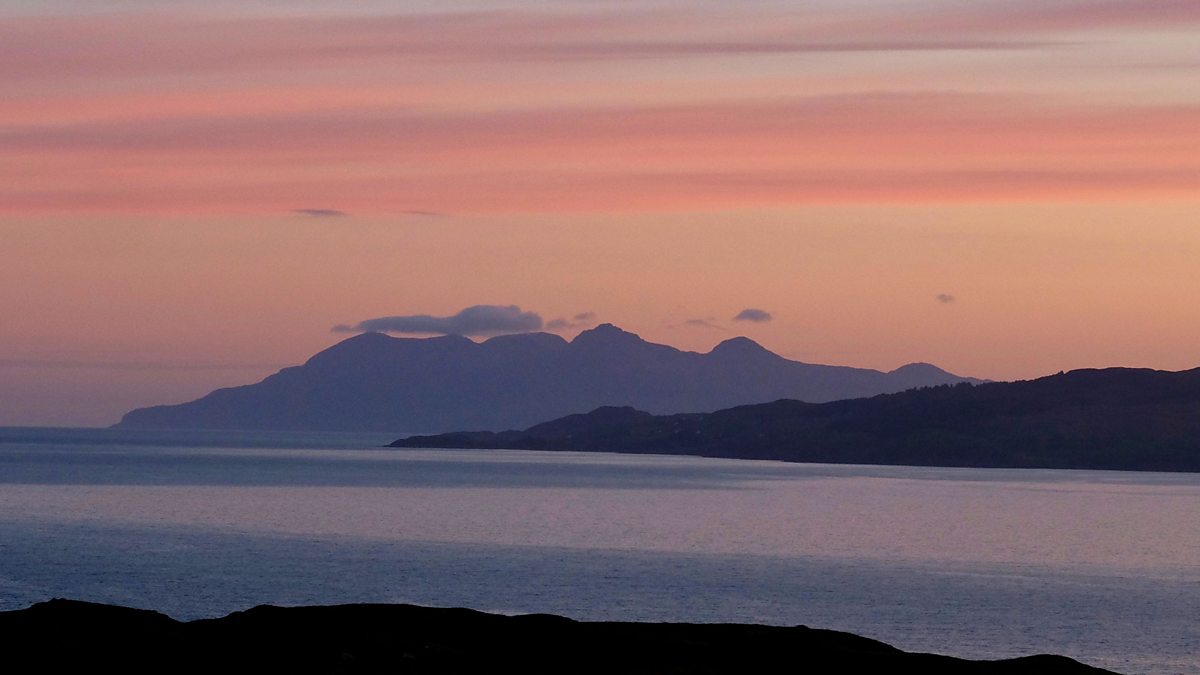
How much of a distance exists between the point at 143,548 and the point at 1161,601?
7855 centimetres

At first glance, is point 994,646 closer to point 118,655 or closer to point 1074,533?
point 118,655

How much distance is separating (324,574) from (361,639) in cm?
7556

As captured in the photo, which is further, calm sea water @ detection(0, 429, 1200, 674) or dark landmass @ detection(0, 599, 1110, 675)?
calm sea water @ detection(0, 429, 1200, 674)

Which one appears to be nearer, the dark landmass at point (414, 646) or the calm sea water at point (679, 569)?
the dark landmass at point (414, 646)

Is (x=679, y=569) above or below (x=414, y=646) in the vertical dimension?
below

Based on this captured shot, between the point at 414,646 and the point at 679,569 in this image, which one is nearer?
the point at 414,646

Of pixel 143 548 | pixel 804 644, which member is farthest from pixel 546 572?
pixel 804 644

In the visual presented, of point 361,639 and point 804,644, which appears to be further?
point 804,644

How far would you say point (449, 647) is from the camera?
1752 inches

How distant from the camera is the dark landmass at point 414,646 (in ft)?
140

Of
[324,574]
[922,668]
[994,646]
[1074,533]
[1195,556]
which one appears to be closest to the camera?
[922,668]

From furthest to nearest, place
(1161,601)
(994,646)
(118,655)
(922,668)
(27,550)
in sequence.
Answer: (27,550), (1161,601), (994,646), (922,668), (118,655)

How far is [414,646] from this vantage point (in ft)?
144

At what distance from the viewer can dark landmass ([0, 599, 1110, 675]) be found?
4259 cm
